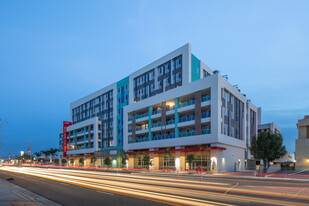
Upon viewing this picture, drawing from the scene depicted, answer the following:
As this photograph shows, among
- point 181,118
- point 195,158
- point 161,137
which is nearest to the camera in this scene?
point 195,158

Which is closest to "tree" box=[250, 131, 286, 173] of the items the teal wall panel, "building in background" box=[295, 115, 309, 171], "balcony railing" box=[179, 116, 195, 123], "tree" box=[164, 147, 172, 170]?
"building in background" box=[295, 115, 309, 171]

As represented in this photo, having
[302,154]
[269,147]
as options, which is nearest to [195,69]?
[269,147]

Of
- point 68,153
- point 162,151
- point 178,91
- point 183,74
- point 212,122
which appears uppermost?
point 183,74

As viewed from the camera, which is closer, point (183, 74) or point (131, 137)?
point (183, 74)

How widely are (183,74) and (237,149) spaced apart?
20.4m

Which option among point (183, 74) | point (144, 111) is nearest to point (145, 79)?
point (144, 111)

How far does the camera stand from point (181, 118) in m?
51.8

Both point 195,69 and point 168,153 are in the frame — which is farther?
point 195,69

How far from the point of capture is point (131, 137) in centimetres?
6531

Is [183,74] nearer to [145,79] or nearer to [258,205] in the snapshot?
[145,79]

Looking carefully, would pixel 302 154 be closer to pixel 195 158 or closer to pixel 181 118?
pixel 195 158

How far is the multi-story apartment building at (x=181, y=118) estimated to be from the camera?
153ft

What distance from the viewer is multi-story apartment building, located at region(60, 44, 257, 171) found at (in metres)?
46.6

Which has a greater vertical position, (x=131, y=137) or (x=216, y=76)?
(x=216, y=76)
